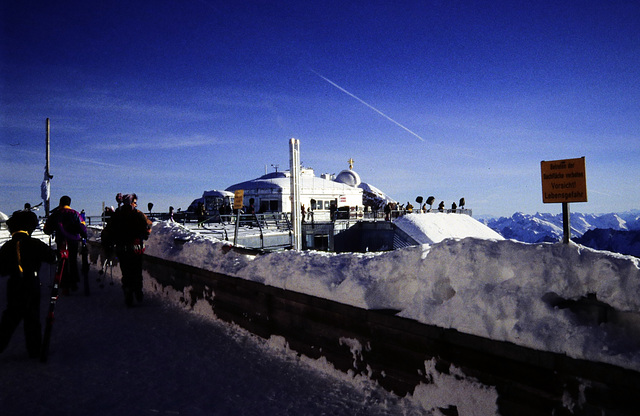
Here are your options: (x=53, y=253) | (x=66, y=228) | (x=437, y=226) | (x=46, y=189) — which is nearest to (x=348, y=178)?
(x=437, y=226)

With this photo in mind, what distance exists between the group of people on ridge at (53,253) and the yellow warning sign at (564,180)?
17.2ft

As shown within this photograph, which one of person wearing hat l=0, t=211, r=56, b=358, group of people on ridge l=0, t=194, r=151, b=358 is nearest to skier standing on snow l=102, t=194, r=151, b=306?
group of people on ridge l=0, t=194, r=151, b=358

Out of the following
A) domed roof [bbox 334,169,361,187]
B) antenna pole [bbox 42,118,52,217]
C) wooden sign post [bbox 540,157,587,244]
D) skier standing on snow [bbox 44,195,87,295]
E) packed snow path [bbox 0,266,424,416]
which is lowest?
packed snow path [bbox 0,266,424,416]

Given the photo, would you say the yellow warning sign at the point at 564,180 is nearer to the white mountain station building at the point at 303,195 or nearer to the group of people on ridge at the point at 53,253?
the group of people on ridge at the point at 53,253

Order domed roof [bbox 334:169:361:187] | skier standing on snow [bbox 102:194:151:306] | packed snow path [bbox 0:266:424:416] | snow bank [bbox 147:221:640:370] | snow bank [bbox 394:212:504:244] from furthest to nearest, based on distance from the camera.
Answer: domed roof [bbox 334:169:361:187], snow bank [bbox 394:212:504:244], skier standing on snow [bbox 102:194:151:306], packed snow path [bbox 0:266:424:416], snow bank [bbox 147:221:640:370]

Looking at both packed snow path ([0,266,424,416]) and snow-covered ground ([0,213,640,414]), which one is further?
packed snow path ([0,266,424,416])

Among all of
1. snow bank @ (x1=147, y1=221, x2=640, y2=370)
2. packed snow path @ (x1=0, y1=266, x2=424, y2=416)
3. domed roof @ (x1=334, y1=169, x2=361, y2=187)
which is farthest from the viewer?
domed roof @ (x1=334, y1=169, x2=361, y2=187)

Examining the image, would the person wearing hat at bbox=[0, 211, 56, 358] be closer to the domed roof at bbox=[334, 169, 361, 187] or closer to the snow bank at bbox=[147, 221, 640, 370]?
the snow bank at bbox=[147, 221, 640, 370]

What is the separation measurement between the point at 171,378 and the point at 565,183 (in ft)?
13.9

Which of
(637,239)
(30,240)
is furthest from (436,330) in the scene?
(637,239)

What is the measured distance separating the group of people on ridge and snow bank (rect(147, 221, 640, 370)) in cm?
287

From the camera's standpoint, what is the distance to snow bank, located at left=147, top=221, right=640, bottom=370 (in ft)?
7.75

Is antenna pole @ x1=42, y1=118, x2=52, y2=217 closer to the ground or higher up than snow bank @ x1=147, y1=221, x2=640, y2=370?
higher up

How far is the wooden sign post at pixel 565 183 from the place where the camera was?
129 inches
